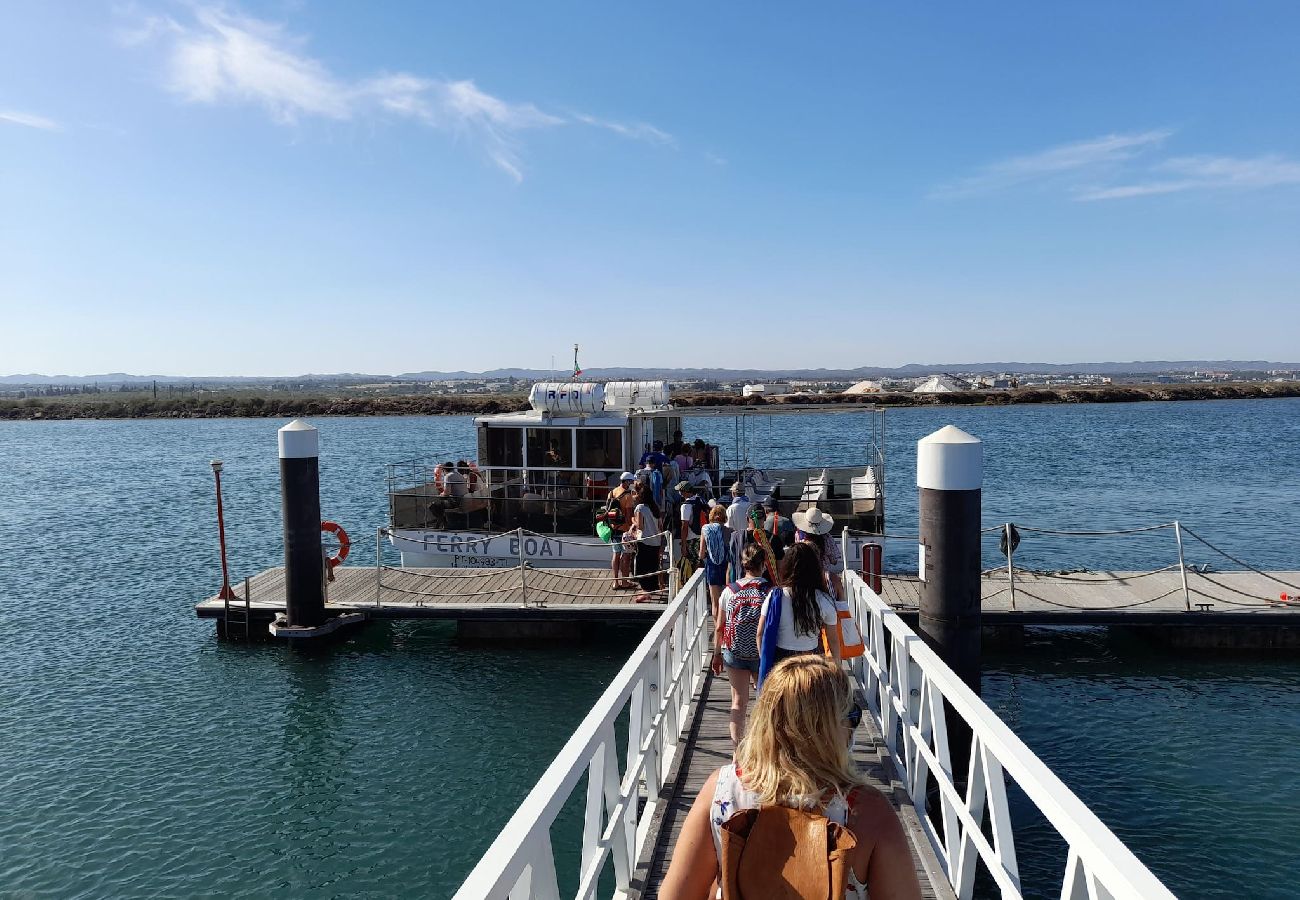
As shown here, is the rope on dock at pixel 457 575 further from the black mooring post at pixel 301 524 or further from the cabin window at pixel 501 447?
the cabin window at pixel 501 447

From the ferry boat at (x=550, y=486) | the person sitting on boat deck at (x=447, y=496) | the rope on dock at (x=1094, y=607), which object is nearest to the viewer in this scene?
the rope on dock at (x=1094, y=607)

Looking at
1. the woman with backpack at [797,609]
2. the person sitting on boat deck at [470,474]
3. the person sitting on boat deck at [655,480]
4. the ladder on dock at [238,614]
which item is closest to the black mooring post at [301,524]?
the ladder on dock at [238,614]

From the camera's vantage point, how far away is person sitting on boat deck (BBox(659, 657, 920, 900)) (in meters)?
2.52

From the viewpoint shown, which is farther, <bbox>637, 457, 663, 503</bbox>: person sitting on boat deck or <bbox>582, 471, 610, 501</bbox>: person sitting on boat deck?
<bbox>582, 471, 610, 501</bbox>: person sitting on boat deck

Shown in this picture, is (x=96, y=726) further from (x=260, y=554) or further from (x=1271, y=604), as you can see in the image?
(x=1271, y=604)

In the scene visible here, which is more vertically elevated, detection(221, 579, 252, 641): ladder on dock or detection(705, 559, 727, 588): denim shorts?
detection(705, 559, 727, 588): denim shorts

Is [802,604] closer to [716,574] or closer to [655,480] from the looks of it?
A: [716,574]

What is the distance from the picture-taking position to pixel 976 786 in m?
4.95

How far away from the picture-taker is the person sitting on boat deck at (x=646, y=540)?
14.7 meters

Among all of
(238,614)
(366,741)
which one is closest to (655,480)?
(366,741)

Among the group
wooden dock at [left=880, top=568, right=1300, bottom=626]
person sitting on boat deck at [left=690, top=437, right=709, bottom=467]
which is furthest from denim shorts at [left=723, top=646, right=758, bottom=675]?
person sitting on boat deck at [left=690, top=437, right=709, bottom=467]

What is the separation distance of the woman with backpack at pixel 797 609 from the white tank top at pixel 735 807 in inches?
125

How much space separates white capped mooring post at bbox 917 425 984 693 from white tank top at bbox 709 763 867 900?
17.3ft

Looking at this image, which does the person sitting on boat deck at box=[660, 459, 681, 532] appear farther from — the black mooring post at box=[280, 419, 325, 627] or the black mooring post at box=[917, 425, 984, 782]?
the black mooring post at box=[917, 425, 984, 782]
